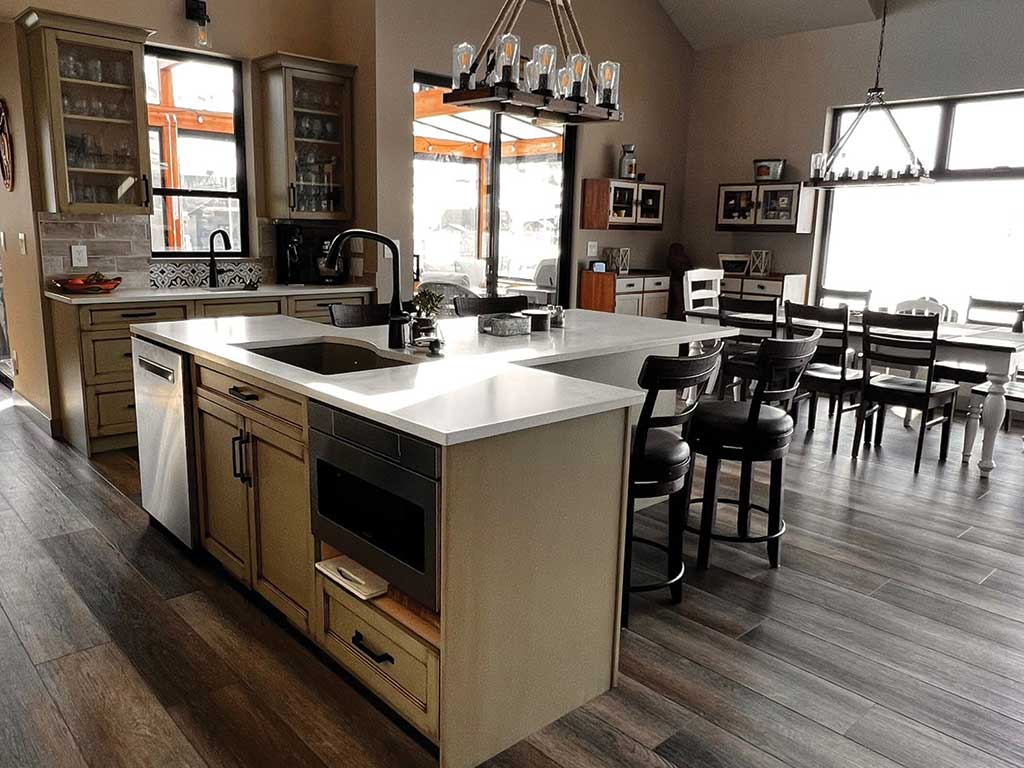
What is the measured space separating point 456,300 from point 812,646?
250cm

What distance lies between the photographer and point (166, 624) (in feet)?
8.94

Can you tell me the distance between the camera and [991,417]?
4.63 m

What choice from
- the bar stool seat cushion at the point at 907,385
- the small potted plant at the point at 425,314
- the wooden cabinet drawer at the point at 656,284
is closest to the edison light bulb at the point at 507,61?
the small potted plant at the point at 425,314

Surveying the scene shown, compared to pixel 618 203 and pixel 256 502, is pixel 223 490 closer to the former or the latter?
pixel 256 502

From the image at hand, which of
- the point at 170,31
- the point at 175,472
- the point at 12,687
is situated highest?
the point at 170,31

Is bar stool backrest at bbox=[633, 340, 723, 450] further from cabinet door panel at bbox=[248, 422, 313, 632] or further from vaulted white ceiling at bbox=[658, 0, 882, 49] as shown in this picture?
vaulted white ceiling at bbox=[658, 0, 882, 49]

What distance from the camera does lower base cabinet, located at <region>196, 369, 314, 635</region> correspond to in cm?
251

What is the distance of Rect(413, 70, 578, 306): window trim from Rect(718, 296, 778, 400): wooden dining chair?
2003mm

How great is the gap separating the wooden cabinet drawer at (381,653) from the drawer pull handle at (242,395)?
2.07 ft

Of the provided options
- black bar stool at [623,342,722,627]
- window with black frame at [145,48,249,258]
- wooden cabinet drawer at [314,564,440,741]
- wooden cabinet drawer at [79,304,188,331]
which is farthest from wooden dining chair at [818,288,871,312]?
wooden cabinet drawer at [314,564,440,741]

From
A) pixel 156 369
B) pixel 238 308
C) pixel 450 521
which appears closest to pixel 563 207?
pixel 238 308

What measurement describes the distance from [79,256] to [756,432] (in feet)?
13.9

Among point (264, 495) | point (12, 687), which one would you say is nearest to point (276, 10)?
point (264, 495)

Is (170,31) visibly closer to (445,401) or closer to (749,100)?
(445,401)
